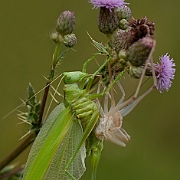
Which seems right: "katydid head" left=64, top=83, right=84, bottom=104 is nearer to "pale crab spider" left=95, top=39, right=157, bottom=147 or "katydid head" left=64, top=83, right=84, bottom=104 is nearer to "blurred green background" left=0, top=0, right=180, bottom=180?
"pale crab spider" left=95, top=39, right=157, bottom=147

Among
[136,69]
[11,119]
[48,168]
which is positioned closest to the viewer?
[136,69]

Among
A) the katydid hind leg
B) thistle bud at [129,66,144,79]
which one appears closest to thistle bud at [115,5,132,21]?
thistle bud at [129,66,144,79]

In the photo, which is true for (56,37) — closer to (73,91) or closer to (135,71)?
(73,91)

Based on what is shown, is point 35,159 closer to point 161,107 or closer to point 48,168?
point 48,168

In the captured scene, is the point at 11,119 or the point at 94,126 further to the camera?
the point at 11,119

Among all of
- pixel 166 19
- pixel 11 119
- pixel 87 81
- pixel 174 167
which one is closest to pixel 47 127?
pixel 87 81

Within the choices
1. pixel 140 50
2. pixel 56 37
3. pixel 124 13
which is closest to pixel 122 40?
pixel 140 50

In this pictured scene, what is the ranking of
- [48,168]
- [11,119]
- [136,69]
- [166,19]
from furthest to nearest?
1. [166,19]
2. [11,119]
3. [48,168]
4. [136,69]
